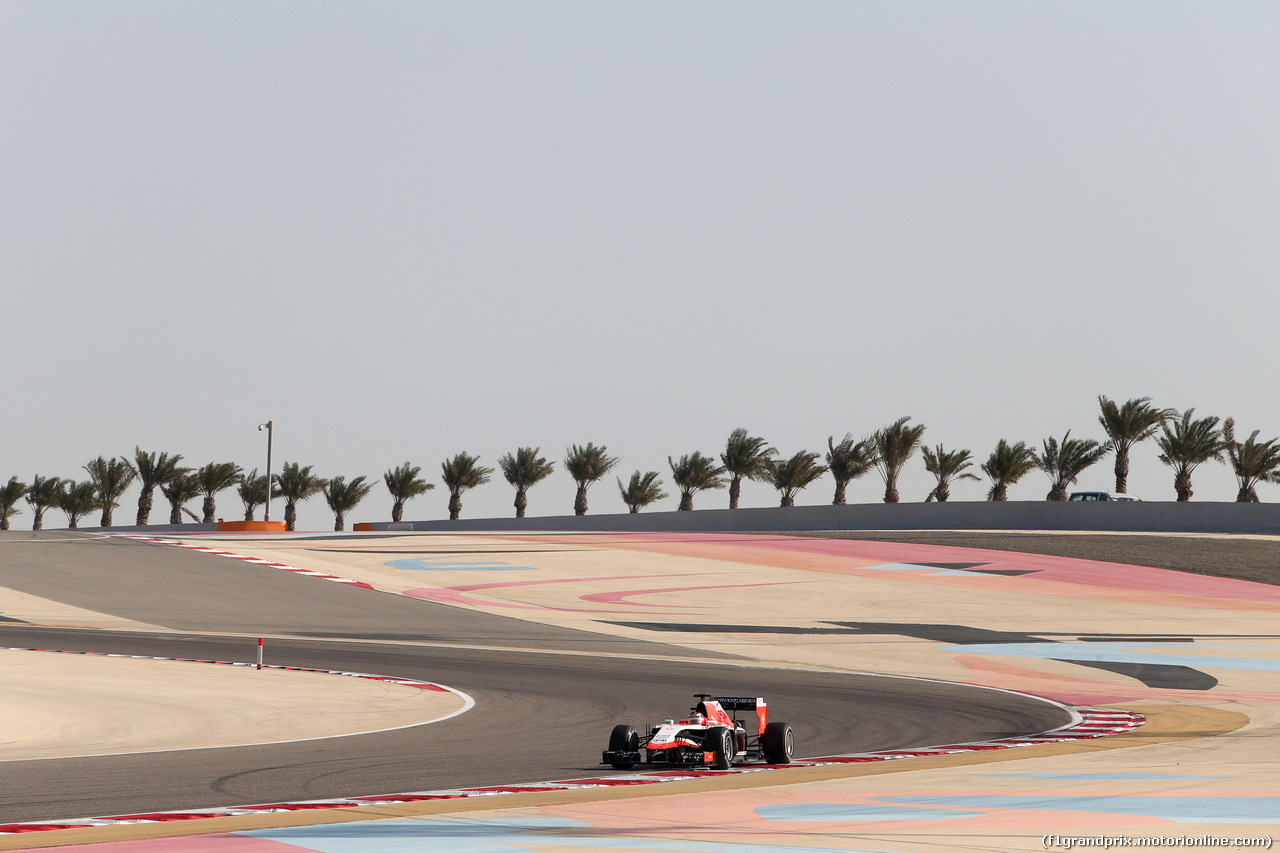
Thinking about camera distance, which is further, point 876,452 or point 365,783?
point 876,452

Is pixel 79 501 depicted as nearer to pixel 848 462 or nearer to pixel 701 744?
pixel 848 462

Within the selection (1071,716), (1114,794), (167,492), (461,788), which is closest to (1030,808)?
(1114,794)

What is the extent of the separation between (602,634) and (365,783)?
65.4 feet

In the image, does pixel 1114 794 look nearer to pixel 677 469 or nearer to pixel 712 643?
pixel 712 643

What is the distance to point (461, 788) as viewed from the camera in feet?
41.9

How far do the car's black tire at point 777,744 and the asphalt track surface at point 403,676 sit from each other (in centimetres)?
139

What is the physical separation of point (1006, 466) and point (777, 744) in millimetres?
64296

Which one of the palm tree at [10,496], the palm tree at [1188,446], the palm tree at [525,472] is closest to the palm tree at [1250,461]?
the palm tree at [1188,446]

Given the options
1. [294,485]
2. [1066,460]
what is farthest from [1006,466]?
[294,485]

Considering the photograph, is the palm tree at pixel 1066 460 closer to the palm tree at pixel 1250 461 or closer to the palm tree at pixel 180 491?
the palm tree at pixel 1250 461

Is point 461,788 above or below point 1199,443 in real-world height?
below

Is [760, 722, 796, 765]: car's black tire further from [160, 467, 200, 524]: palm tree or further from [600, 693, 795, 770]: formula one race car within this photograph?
[160, 467, 200, 524]: palm tree

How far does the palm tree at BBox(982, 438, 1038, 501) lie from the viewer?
250 ft

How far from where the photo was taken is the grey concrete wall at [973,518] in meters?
60.0
